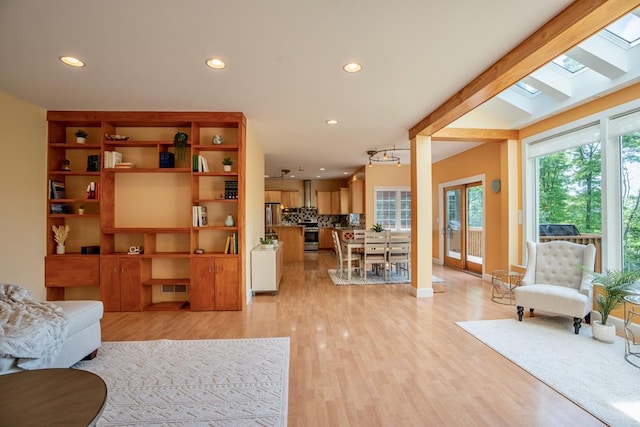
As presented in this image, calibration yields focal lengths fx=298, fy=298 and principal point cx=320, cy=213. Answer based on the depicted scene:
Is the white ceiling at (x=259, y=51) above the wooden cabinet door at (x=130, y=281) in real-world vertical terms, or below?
above

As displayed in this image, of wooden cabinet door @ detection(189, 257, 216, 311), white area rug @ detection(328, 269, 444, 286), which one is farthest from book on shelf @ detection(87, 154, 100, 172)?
white area rug @ detection(328, 269, 444, 286)

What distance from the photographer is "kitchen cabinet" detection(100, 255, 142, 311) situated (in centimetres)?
402

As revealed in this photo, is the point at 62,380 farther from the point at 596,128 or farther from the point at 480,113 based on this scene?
the point at 480,113

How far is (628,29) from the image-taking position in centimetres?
317

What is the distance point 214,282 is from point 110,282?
54.4 inches

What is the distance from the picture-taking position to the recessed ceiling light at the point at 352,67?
2.78m

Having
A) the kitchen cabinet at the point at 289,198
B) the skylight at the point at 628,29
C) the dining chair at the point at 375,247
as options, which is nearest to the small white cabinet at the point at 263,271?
the dining chair at the point at 375,247

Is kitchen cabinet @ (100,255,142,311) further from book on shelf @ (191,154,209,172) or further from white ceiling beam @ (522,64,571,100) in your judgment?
white ceiling beam @ (522,64,571,100)

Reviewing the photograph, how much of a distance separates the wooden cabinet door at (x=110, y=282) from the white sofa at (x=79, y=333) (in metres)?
1.35

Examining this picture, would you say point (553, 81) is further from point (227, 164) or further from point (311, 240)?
point (311, 240)

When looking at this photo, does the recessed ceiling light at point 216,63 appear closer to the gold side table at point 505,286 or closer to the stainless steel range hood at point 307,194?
the gold side table at point 505,286

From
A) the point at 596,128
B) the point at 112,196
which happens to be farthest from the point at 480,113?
the point at 112,196

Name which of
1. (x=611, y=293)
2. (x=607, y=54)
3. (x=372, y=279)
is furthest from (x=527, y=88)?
(x=372, y=279)

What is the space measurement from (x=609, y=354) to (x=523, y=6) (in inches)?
121
